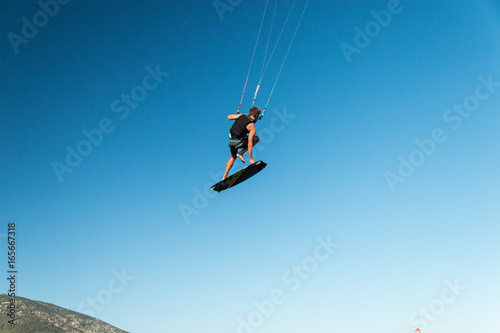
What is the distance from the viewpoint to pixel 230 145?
1631 cm

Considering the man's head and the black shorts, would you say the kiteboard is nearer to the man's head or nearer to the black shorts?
the black shorts

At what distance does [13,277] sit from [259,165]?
31.2 m

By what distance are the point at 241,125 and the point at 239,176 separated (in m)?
2.38

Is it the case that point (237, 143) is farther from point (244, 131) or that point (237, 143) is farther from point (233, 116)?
point (233, 116)

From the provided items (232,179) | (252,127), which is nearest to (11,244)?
(232,179)

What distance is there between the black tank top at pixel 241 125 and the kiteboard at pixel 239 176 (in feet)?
4.60

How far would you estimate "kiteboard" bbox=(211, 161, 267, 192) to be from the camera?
16312 millimetres

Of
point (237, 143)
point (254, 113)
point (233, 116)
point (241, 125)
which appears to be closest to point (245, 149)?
point (237, 143)

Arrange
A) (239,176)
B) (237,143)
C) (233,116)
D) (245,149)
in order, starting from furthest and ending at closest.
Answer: (239,176)
(245,149)
(237,143)
(233,116)

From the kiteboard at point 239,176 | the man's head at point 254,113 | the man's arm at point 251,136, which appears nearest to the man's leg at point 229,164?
the kiteboard at point 239,176

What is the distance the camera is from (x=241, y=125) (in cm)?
1562

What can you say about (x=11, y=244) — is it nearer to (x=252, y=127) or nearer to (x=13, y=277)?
(x=13, y=277)

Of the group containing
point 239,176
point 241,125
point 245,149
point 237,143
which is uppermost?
point 241,125

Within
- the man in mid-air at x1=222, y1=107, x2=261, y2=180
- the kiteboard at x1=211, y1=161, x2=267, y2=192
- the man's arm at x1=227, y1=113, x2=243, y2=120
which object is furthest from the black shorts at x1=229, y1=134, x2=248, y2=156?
the kiteboard at x1=211, y1=161, x2=267, y2=192
